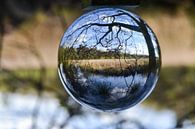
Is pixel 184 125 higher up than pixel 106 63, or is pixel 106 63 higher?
pixel 106 63

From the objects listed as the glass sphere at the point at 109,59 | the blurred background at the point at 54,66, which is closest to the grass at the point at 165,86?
the blurred background at the point at 54,66

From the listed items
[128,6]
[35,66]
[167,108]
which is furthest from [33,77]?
[128,6]

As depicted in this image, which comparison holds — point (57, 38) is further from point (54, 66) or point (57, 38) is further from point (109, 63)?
point (109, 63)

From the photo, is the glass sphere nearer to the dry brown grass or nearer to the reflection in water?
the dry brown grass

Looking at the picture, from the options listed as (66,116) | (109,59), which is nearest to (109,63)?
(109,59)

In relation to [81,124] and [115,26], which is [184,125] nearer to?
[81,124]

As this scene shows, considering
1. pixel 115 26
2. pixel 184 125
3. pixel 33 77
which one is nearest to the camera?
pixel 115 26

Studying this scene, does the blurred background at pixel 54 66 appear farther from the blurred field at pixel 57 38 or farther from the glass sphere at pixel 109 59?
the glass sphere at pixel 109 59

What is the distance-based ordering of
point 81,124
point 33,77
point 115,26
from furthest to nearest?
point 33,77 < point 81,124 < point 115,26
